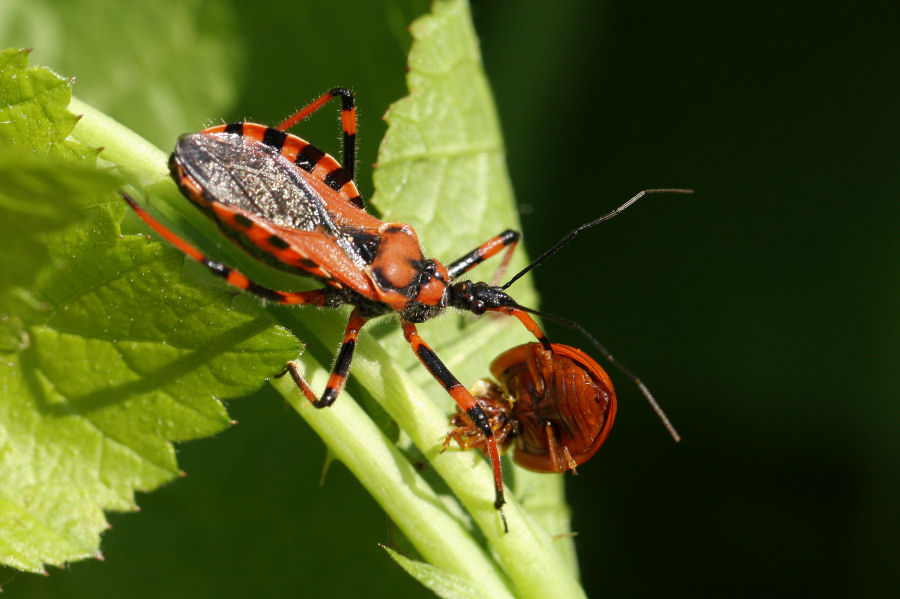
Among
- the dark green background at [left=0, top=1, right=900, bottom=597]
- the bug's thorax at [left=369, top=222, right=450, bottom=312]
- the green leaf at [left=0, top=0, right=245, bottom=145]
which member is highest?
the green leaf at [left=0, top=0, right=245, bottom=145]

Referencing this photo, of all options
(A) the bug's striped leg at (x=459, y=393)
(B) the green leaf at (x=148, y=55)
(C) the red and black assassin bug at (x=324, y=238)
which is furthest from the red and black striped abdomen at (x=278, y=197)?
(B) the green leaf at (x=148, y=55)

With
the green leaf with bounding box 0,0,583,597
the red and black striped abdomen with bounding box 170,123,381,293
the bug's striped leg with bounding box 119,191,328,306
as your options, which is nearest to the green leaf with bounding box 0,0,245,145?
the red and black striped abdomen with bounding box 170,123,381,293

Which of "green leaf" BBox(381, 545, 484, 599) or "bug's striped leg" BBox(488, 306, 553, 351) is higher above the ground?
"bug's striped leg" BBox(488, 306, 553, 351)

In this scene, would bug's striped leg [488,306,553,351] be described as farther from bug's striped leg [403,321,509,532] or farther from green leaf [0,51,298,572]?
green leaf [0,51,298,572]

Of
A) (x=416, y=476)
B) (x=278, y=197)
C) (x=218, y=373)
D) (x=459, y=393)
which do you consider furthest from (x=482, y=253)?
(x=218, y=373)

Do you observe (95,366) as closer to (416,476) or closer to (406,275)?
(416,476)

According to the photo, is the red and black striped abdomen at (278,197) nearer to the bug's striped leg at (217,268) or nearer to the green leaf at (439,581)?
the bug's striped leg at (217,268)

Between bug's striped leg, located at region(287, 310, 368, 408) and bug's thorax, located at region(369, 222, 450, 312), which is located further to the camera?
bug's thorax, located at region(369, 222, 450, 312)
